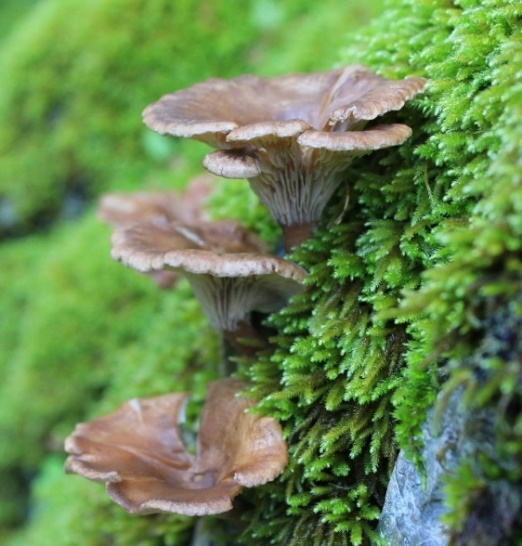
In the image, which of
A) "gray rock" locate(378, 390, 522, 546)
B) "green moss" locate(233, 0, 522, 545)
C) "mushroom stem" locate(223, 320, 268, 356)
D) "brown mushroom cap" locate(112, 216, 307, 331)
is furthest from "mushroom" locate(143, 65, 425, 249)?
"gray rock" locate(378, 390, 522, 546)

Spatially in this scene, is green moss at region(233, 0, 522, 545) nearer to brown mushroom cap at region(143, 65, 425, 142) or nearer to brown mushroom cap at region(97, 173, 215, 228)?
brown mushroom cap at region(143, 65, 425, 142)

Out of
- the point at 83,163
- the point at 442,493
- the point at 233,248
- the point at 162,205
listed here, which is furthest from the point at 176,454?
the point at 83,163

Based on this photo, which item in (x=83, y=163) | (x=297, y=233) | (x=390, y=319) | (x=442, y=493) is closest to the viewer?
(x=442, y=493)

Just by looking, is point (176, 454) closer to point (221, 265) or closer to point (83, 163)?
point (221, 265)

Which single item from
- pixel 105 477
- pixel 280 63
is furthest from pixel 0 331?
pixel 105 477

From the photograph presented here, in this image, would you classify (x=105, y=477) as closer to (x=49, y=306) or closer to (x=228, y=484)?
(x=228, y=484)
